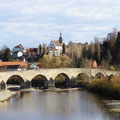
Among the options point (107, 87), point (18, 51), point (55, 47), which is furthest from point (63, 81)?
point (18, 51)

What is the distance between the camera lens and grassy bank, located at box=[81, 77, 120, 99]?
144 feet

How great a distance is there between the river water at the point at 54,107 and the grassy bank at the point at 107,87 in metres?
1.81

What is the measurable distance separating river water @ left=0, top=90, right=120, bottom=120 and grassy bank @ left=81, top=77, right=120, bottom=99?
1809 mm

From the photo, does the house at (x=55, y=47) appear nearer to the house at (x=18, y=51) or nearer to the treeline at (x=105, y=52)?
the house at (x=18, y=51)

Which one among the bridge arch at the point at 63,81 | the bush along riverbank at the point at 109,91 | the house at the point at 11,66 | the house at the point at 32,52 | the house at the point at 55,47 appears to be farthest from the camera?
the house at the point at 32,52

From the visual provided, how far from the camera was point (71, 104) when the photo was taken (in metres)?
39.5

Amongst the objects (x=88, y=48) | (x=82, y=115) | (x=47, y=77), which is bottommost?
(x=82, y=115)

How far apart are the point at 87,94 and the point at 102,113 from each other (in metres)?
14.1

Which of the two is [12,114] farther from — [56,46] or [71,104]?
[56,46]

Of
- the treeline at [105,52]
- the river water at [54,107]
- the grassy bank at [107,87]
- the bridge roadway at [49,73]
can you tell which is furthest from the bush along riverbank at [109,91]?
the treeline at [105,52]

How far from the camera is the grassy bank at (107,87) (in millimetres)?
43753

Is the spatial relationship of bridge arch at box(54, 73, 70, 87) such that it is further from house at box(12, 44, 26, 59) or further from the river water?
house at box(12, 44, 26, 59)

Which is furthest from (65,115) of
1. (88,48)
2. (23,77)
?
(88,48)

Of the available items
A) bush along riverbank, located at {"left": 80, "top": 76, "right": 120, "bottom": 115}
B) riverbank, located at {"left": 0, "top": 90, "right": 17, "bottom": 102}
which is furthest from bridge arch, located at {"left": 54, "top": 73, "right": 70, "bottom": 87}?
riverbank, located at {"left": 0, "top": 90, "right": 17, "bottom": 102}
